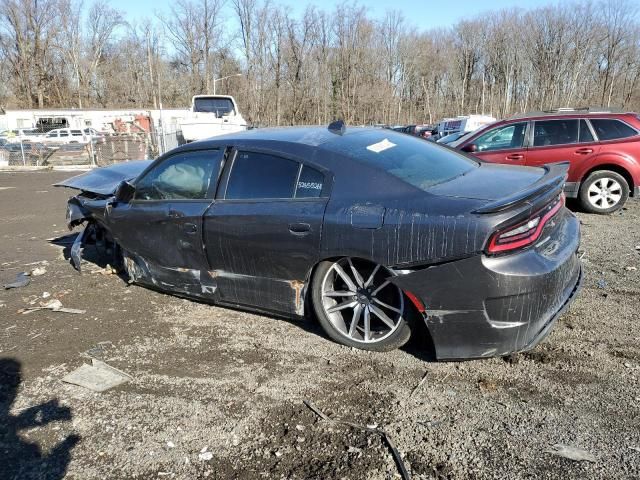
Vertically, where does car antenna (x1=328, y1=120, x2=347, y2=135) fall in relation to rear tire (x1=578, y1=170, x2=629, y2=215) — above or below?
above

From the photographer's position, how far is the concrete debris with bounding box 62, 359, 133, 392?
3.26 m

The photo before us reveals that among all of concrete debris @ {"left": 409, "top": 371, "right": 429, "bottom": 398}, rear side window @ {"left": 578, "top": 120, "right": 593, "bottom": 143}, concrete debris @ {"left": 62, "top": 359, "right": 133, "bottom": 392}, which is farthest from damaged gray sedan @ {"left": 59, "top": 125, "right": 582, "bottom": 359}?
rear side window @ {"left": 578, "top": 120, "right": 593, "bottom": 143}

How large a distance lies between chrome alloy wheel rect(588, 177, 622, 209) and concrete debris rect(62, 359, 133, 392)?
7544 millimetres

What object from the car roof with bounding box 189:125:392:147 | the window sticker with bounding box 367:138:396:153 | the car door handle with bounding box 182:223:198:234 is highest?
the car roof with bounding box 189:125:392:147

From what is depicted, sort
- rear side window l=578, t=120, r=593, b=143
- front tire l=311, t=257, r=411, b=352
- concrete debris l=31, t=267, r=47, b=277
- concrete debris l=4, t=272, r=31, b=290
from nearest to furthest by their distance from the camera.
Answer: front tire l=311, t=257, r=411, b=352 → concrete debris l=4, t=272, r=31, b=290 → concrete debris l=31, t=267, r=47, b=277 → rear side window l=578, t=120, r=593, b=143

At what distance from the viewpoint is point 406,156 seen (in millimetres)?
3793

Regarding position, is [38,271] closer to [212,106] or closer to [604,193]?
[604,193]

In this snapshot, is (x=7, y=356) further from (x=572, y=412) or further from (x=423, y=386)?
(x=572, y=412)

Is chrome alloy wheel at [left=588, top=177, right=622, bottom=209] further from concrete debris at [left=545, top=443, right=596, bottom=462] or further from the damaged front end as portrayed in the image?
the damaged front end

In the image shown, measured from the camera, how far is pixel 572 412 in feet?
8.95

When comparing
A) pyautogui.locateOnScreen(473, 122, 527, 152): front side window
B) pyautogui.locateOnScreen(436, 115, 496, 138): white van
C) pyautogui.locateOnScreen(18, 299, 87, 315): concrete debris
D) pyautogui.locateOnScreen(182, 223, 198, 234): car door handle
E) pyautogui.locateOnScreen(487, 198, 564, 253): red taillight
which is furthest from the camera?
pyautogui.locateOnScreen(436, 115, 496, 138): white van

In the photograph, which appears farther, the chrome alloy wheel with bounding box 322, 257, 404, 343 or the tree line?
the tree line

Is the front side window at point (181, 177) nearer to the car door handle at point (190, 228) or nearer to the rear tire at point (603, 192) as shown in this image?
the car door handle at point (190, 228)

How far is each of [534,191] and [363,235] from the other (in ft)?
3.59
